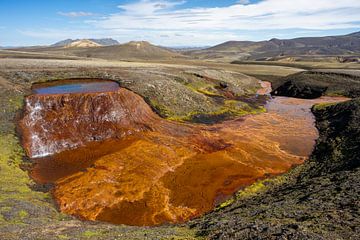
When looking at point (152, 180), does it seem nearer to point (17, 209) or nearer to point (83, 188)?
point (83, 188)

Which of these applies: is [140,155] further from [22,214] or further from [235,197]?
[22,214]

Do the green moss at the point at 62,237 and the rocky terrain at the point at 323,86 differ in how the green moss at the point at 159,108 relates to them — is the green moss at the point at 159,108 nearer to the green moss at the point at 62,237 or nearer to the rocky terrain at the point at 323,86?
the green moss at the point at 62,237

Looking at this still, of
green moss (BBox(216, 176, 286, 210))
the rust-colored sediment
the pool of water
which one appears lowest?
green moss (BBox(216, 176, 286, 210))

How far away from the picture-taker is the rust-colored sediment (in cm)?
2134

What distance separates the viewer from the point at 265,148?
32031 mm

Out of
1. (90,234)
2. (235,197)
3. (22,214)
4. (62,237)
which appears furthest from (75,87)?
(62,237)

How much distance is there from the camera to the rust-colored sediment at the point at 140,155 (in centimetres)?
2134

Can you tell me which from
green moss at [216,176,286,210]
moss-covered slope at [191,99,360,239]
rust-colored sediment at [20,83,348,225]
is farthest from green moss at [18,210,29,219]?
green moss at [216,176,286,210]

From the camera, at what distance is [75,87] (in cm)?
3919

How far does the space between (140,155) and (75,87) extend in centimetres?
1632

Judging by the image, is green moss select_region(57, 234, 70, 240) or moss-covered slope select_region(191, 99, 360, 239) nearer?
moss-covered slope select_region(191, 99, 360, 239)

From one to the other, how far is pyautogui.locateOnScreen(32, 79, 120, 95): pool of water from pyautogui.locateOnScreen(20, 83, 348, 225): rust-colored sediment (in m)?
2.57

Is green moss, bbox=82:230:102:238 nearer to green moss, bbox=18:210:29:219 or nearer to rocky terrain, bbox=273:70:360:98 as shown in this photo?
green moss, bbox=18:210:29:219

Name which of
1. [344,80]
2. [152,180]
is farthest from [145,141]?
[344,80]
